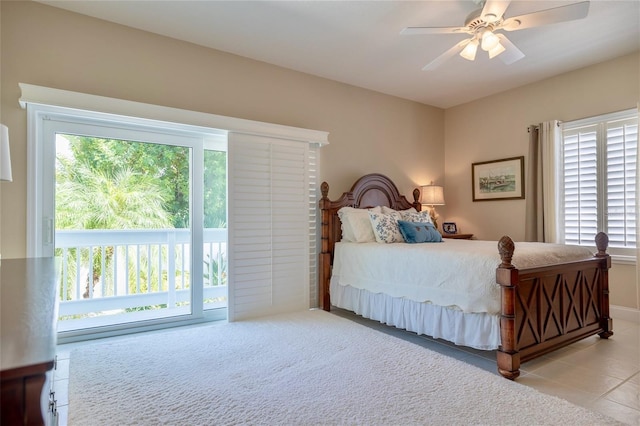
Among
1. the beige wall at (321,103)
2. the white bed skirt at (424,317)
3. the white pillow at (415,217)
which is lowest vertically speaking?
the white bed skirt at (424,317)

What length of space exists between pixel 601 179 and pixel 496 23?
7.90 feet

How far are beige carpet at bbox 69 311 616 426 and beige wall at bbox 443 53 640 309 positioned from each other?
8.71 feet

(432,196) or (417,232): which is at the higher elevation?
(432,196)

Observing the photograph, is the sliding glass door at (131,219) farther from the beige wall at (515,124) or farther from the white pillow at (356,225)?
the beige wall at (515,124)

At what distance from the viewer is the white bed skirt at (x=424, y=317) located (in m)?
2.42

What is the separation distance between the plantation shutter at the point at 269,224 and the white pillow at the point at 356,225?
374mm

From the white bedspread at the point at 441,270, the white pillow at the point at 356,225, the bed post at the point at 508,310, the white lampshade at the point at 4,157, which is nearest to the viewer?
the white lampshade at the point at 4,157

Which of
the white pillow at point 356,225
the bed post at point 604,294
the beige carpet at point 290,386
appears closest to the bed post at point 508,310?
the beige carpet at point 290,386

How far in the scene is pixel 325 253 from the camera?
3.92 m

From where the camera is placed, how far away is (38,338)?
66 centimetres

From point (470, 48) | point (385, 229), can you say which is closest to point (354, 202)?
point (385, 229)

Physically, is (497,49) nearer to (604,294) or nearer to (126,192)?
(604,294)

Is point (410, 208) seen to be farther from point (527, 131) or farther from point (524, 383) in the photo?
→ point (524, 383)

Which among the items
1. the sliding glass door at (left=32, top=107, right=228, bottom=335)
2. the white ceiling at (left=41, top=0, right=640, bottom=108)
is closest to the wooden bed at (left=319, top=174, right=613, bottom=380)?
the white ceiling at (left=41, top=0, right=640, bottom=108)
